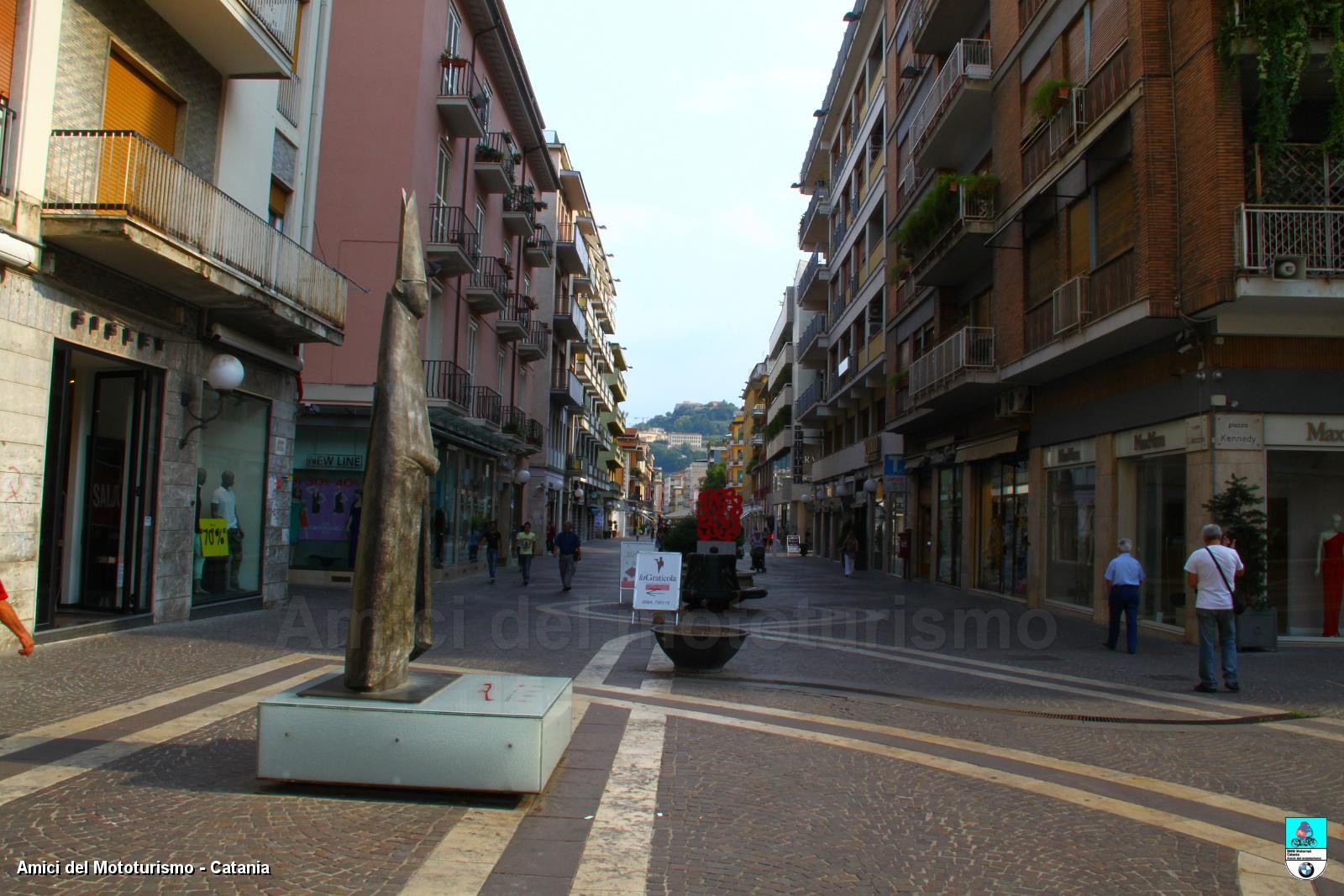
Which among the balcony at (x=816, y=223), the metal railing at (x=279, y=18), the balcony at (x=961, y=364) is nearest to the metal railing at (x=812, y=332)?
the balcony at (x=816, y=223)

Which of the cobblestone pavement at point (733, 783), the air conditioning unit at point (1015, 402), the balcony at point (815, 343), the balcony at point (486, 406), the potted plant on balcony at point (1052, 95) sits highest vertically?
the balcony at point (815, 343)

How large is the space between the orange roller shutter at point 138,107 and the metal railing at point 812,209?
35.3 meters

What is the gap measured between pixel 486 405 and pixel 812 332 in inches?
922

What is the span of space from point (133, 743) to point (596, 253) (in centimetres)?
5656

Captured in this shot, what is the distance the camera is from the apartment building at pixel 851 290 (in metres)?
32.4

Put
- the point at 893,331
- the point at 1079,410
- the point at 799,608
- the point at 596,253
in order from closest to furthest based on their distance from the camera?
the point at 1079,410 → the point at 799,608 → the point at 893,331 → the point at 596,253

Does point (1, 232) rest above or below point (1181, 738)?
above

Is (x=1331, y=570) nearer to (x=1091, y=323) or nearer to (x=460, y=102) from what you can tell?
(x=1091, y=323)

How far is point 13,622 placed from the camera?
839cm

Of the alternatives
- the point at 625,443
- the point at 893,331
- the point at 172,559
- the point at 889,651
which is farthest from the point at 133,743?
the point at 625,443

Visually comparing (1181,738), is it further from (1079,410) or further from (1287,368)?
(1079,410)

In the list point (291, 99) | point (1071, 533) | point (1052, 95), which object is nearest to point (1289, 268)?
point (1052, 95)

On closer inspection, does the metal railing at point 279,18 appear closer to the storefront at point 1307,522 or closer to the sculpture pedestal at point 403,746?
the sculpture pedestal at point 403,746

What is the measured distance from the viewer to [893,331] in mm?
29391
